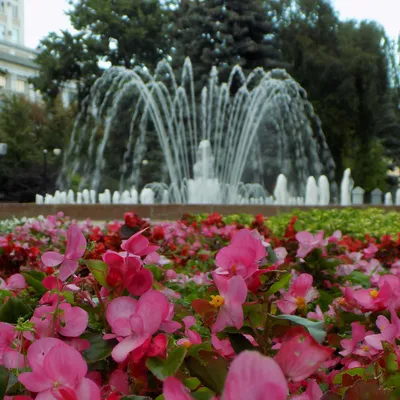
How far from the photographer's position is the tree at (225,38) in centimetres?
2797

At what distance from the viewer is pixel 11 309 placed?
952 millimetres

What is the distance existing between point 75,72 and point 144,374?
105ft

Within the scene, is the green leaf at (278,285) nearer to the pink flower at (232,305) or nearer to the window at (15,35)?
the pink flower at (232,305)

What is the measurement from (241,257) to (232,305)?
3.5 inches

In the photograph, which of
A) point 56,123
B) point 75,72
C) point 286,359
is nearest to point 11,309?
point 286,359

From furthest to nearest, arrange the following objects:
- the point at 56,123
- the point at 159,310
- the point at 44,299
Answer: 1. the point at 56,123
2. the point at 44,299
3. the point at 159,310

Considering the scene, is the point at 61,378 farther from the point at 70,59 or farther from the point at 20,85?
the point at 20,85

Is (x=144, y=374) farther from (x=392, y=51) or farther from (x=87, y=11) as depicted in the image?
(x=392, y=51)

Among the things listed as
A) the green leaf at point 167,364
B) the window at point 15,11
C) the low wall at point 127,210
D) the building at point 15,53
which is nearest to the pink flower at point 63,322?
A: the green leaf at point 167,364

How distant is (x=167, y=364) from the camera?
28.1 inches

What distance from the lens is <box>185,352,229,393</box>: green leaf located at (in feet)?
2.24

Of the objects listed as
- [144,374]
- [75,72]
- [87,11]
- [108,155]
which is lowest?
[144,374]

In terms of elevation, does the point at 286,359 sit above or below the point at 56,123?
below

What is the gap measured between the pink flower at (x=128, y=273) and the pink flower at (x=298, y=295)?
0.98 feet
